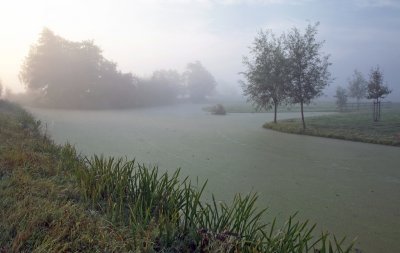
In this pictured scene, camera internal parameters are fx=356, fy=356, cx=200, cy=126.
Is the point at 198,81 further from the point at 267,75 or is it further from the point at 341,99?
the point at 267,75

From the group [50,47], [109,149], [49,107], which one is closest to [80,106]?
[49,107]

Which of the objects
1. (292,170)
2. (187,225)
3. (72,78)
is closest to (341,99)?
(72,78)

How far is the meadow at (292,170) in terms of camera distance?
4.49 metres

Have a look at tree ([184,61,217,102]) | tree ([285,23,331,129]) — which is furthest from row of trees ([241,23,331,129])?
tree ([184,61,217,102])

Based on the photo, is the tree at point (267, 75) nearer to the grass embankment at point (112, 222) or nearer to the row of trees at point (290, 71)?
the row of trees at point (290, 71)

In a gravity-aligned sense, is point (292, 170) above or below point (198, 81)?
below

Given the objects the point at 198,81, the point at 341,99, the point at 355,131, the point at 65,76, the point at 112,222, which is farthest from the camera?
the point at 198,81

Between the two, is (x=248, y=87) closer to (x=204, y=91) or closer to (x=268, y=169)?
(x=268, y=169)

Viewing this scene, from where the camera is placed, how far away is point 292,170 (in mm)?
7258

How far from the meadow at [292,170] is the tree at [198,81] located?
116 feet

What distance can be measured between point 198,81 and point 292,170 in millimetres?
42549

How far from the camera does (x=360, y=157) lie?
888 centimetres

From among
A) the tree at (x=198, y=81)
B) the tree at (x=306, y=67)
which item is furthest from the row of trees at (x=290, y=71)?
the tree at (x=198, y=81)

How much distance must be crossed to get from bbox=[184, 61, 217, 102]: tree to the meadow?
1396 inches
